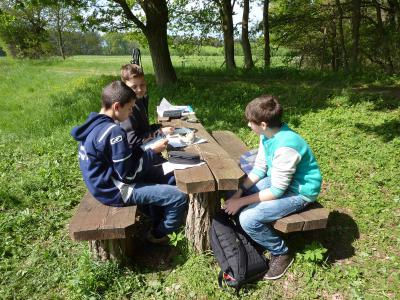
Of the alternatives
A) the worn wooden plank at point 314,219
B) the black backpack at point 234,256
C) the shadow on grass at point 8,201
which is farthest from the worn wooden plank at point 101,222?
the shadow on grass at point 8,201

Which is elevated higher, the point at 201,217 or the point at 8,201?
the point at 201,217

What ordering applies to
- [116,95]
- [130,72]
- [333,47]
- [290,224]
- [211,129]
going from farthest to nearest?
[333,47] → [211,129] → [130,72] → [116,95] → [290,224]

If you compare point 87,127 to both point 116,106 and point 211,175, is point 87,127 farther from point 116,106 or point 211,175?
point 211,175

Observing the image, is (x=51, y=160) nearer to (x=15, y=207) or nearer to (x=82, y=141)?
(x=15, y=207)

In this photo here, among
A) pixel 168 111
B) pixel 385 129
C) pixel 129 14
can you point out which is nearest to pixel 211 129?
pixel 168 111

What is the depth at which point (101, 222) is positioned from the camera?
2.69 metres

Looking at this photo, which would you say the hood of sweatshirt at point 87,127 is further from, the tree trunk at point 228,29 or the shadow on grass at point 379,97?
the tree trunk at point 228,29

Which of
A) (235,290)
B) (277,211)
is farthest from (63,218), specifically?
(277,211)

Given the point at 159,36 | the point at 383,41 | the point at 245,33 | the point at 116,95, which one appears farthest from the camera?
the point at 245,33

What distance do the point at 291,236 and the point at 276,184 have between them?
2.71 feet

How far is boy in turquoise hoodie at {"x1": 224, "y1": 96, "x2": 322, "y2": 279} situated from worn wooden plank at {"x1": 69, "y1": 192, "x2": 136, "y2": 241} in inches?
33.9

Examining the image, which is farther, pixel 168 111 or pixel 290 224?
pixel 168 111

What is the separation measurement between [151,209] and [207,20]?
14.5 metres

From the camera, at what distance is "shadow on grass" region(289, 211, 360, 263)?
10.5 feet
